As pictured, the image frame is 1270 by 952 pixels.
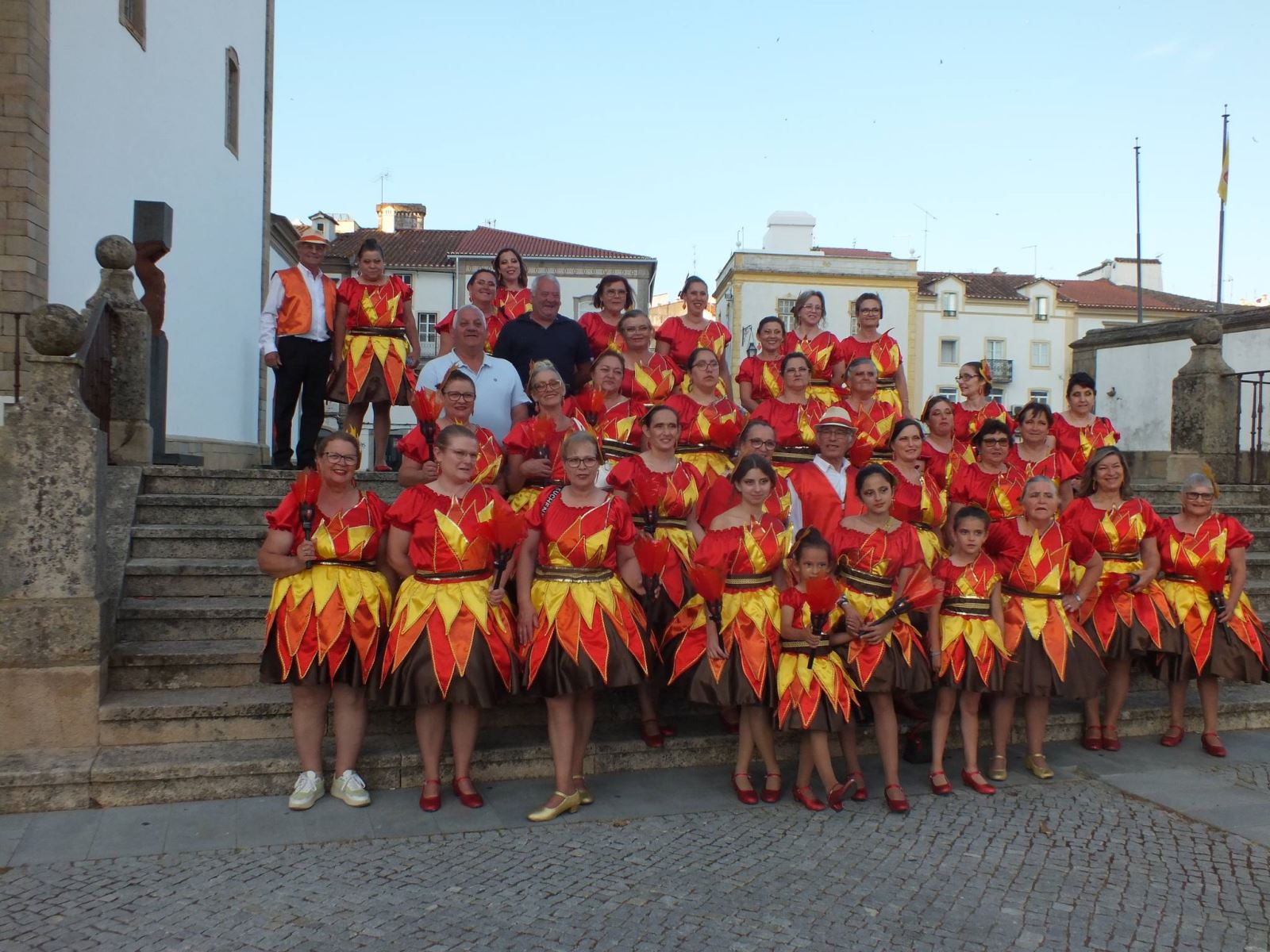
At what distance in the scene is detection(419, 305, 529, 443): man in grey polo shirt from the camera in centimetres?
623

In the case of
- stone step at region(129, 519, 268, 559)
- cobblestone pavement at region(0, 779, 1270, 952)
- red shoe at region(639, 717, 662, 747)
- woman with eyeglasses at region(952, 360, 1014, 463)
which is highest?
woman with eyeglasses at region(952, 360, 1014, 463)

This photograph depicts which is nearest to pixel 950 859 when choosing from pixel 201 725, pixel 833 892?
pixel 833 892

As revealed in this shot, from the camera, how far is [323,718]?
16.7ft

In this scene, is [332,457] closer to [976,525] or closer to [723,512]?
[723,512]

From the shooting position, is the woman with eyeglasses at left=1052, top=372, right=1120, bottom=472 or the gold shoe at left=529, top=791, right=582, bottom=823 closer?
the gold shoe at left=529, top=791, right=582, bottom=823

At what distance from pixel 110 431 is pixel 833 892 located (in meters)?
5.94

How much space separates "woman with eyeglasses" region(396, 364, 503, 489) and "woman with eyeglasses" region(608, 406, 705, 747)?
0.67 metres

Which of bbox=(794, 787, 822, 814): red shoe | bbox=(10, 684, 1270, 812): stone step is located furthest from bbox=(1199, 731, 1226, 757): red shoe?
bbox=(794, 787, 822, 814): red shoe

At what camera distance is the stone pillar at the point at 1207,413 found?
11.3 m

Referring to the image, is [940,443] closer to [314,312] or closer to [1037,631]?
[1037,631]

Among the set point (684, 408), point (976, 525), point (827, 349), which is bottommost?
point (976, 525)

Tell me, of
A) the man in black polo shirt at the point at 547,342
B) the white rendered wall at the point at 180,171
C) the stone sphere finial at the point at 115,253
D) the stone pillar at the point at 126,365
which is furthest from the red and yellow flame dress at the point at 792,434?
the white rendered wall at the point at 180,171

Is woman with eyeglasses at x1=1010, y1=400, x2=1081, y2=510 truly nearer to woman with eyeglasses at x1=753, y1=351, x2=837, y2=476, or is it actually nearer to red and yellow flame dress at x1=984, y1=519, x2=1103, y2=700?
red and yellow flame dress at x1=984, y1=519, x2=1103, y2=700

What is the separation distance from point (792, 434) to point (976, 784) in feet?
7.99
